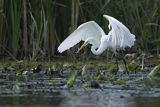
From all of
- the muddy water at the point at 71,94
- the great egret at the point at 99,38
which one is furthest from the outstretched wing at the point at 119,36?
the muddy water at the point at 71,94

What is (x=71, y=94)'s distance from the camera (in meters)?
7.98

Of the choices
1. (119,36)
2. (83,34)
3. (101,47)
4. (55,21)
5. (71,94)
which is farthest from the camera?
(55,21)

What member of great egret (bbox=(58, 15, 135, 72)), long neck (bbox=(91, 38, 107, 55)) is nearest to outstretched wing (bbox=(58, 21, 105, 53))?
great egret (bbox=(58, 15, 135, 72))

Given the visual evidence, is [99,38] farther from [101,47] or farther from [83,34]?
[101,47]

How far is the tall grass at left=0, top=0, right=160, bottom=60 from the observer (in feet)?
39.3

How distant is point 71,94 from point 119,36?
377 centimetres

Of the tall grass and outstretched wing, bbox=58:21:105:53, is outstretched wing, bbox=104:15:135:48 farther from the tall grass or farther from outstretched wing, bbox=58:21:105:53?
the tall grass

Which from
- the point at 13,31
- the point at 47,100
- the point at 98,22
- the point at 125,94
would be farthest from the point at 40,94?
the point at 98,22

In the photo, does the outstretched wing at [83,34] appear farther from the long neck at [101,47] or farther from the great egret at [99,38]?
the long neck at [101,47]

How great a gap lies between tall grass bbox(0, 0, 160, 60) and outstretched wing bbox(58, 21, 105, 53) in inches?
12.2

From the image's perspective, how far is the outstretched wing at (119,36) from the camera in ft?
36.7

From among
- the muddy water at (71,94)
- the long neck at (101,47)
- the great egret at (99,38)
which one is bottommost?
the muddy water at (71,94)

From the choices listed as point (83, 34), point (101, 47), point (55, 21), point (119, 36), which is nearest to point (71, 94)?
point (119, 36)

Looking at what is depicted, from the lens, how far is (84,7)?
12.5 metres
